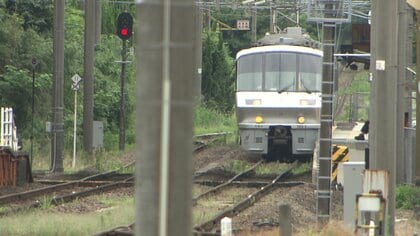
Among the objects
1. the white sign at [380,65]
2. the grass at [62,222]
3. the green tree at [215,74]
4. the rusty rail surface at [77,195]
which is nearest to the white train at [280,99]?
the rusty rail surface at [77,195]

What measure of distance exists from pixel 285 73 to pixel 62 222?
14.6 m

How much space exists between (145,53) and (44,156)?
92.5 ft

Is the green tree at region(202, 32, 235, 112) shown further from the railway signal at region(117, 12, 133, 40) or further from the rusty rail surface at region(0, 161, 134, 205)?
the rusty rail surface at region(0, 161, 134, 205)

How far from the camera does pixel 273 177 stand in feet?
84.8

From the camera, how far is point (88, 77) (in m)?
30.3

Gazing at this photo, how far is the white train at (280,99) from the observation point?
27422 millimetres

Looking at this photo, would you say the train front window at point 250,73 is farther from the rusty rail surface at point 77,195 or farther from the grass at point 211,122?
the grass at point 211,122

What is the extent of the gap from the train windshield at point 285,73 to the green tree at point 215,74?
29315 millimetres

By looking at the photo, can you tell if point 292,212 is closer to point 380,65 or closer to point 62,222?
point 62,222

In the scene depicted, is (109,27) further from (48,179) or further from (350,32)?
(48,179)

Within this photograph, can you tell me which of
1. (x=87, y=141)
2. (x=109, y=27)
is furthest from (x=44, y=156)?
(x=109, y=27)

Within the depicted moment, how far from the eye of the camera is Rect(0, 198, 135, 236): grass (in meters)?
13.3

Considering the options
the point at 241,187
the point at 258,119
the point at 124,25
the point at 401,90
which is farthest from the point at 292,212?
the point at 124,25

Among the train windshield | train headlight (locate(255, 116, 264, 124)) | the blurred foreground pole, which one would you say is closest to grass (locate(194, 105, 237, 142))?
the train windshield
